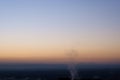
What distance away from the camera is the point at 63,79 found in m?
71.1

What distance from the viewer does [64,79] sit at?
70.9 metres

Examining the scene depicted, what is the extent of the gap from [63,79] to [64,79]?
0.84 ft

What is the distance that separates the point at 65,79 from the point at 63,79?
467 mm

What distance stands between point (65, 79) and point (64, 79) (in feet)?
0.74

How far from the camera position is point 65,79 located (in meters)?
70.9
